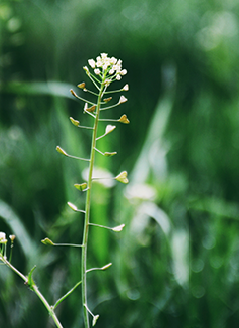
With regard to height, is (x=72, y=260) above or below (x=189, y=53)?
below

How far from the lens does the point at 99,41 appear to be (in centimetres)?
41

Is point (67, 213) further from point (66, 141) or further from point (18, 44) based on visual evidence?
point (18, 44)

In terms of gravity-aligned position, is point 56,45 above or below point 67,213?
above

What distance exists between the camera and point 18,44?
1.26 ft

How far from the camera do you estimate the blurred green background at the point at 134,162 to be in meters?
0.27

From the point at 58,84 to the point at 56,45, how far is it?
78mm

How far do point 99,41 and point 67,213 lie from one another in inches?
9.5

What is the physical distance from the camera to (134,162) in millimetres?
351

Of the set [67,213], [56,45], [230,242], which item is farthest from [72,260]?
[56,45]

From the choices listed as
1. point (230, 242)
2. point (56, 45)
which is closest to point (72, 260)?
point (230, 242)

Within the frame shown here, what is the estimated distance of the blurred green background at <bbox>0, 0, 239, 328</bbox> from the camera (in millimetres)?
267

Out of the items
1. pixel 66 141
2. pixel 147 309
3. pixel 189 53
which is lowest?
pixel 147 309

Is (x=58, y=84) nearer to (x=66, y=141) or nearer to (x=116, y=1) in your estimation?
(x=66, y=141)

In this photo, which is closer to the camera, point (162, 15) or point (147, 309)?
point (147, 309)
